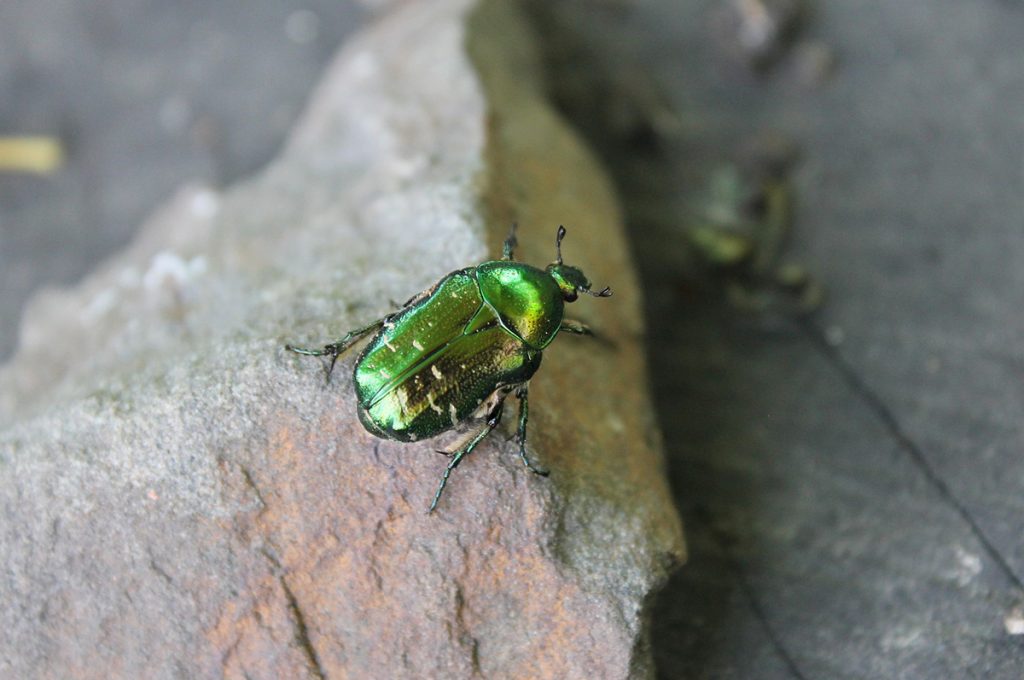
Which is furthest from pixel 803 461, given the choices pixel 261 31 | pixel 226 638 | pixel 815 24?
pixel 261 31

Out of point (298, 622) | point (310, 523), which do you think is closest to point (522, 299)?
point (310, 523)

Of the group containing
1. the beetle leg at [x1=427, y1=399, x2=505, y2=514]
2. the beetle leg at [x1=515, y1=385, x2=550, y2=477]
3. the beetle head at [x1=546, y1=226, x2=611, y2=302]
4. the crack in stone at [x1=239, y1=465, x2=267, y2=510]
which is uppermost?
the crack in stone at [x1=239, y1=465, x2=267, y2=510]

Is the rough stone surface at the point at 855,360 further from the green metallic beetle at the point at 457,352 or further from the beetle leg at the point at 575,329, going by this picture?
the green metallic beetle at the point at 457,352

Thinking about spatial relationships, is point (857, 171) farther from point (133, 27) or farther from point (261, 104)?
point (133, 27)

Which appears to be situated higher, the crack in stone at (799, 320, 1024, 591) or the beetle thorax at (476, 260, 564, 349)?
the beetle thorax at (476, 260, 564, 349)

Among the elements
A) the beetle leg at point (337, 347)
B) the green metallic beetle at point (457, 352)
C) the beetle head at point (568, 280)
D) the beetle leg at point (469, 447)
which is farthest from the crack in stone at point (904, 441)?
the beetle leg at point (337, 347)

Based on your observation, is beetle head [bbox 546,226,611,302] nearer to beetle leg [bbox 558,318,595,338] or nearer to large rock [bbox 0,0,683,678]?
beetle leg [bbox 558,318,595,338]

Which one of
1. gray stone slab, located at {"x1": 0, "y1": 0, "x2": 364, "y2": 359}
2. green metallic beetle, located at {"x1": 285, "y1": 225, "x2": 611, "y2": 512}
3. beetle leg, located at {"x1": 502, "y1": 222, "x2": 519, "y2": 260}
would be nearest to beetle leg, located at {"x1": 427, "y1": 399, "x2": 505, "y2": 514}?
green metallic beetle, located at {"x1": 285, "y1": 225, "x2": 611, "y2": 512}
